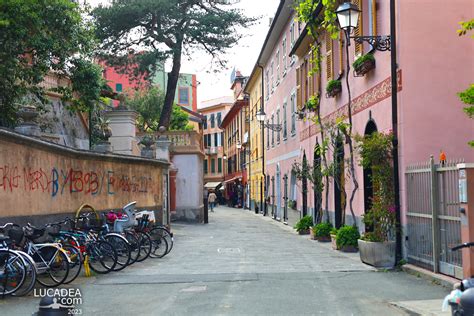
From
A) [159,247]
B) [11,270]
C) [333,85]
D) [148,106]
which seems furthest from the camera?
[148,106]

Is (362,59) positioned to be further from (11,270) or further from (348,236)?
(11,270)

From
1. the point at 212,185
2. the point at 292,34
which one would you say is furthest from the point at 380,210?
the point at 212,185

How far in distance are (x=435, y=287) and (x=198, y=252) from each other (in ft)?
24.2

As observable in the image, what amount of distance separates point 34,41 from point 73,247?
5373mm

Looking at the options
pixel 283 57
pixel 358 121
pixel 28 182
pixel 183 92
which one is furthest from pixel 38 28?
pixel 183 92

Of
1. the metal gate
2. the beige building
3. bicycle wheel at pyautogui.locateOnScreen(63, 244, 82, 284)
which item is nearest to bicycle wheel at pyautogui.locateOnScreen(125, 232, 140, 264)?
bicycle wheel at pyautogui.locateOnScreen(63, 244, 82, 284)

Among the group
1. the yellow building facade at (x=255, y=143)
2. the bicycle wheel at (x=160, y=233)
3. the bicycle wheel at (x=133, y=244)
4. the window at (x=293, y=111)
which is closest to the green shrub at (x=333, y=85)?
the bicycle wheel at (x=160, y=233)

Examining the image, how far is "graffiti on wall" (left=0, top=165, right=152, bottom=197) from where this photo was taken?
991 centimetres

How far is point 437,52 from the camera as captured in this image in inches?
466

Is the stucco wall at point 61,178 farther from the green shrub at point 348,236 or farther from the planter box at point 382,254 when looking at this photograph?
the planter box at point 382,254

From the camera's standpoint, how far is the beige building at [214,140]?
8175cm

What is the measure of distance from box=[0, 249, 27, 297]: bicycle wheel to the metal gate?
651 centimetres

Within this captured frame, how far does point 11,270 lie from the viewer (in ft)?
26.2

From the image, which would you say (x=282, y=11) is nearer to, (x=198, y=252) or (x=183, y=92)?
(x=198, y=252)
